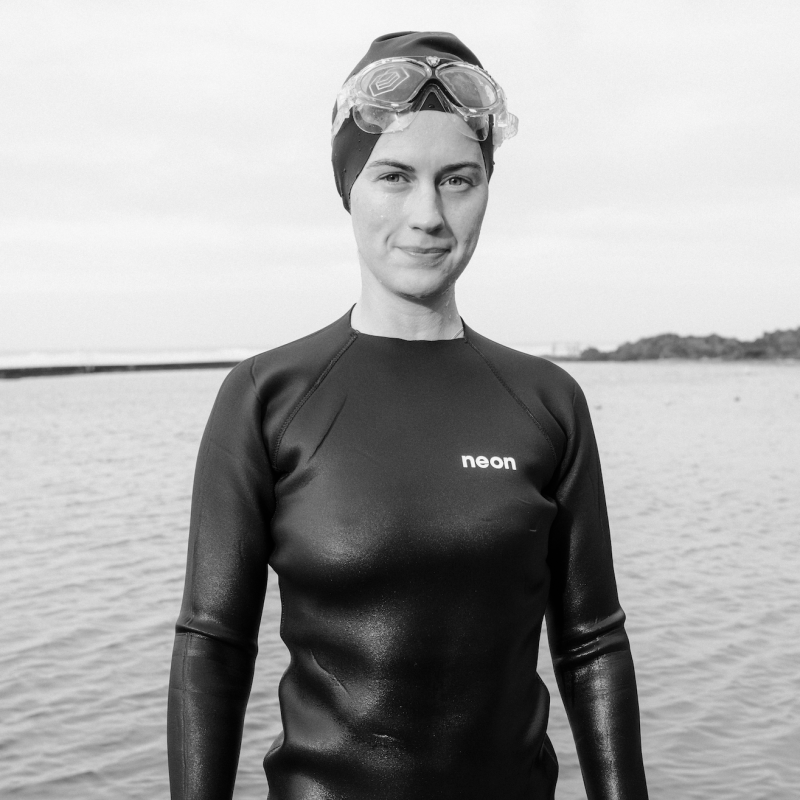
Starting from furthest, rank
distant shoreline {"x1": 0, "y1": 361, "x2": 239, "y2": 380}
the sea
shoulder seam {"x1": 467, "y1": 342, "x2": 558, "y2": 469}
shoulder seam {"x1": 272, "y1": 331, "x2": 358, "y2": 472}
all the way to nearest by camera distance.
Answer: distant shoreline {"x1": 0, "y1": 361, "x2": 239, "y2": 380} < the sea < shoulder seam {"x1": 467, "y1": 342, "x2": 558, "y2": 469} < shoulder seam {"x1": 272, "y1": 331, "x2": 358, "y2": 472}

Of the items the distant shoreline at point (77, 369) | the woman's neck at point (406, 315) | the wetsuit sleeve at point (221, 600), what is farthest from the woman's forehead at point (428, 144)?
the distant shoreline at point (77, 369)

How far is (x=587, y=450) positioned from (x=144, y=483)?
19.0 meters

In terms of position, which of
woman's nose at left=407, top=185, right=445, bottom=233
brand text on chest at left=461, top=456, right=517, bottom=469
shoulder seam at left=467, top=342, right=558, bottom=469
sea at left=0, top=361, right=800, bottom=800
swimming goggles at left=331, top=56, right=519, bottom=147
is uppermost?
swimming goggles at left=331, top=56, right=519, bottom=147

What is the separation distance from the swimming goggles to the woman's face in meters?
0.04

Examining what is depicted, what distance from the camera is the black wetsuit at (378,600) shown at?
1966 millimetres

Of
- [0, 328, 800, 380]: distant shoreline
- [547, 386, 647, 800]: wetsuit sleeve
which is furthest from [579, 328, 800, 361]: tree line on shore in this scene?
[547, 386, 647, 800]: wetsuit sleeve

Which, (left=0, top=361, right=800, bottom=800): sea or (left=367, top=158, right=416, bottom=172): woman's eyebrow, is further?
(left=0, top=361, right=800, bottom=800): sea

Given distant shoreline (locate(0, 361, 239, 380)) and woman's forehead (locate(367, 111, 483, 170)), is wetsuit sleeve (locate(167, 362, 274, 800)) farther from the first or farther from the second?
distant shoreline (locate(0, 361, 239, 380))

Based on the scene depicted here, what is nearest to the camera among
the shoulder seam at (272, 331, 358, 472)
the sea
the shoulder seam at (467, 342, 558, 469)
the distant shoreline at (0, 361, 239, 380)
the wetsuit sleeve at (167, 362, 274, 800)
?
the wetsuit sleeve at (167, 362, 274, 800)

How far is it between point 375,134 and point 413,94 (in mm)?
121

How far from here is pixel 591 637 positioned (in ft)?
7.18

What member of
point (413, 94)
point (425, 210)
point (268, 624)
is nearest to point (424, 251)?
point (425, 210)

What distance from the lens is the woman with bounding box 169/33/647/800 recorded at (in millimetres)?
1971

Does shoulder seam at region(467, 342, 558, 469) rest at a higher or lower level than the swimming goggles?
lower
